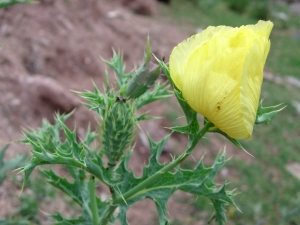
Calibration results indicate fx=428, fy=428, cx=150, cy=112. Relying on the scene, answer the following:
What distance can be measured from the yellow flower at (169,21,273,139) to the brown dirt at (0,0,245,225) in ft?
3.45

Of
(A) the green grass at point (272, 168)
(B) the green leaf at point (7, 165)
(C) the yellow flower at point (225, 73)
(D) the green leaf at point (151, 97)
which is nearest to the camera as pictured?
(C) the yellow flower at point (225, 73)

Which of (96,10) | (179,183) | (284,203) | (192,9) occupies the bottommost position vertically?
(192,9)

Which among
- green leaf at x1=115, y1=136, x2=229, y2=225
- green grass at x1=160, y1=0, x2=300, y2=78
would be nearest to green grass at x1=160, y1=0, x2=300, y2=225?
green grass at x1=160, y1=0, x2=300, y2=78

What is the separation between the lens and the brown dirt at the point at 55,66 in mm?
2855

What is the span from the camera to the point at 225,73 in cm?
85

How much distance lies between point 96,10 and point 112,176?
4257 millimetres

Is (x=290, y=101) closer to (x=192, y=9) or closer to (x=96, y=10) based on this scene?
(x=96, y=10)

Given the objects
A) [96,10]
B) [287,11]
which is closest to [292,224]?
[96,10]

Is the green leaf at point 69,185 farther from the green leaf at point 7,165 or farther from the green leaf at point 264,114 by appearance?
the green leaf at point 264,114

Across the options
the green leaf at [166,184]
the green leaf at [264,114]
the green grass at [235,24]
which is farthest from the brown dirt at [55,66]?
the green grass at [235,24]

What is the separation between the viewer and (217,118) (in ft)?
2.91

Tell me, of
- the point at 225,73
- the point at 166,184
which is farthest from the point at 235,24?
the point at 225,73

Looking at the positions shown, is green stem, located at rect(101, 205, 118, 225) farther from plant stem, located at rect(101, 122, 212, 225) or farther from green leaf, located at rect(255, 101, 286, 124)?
green leaf, located at rect(255, 101, 286, 124)

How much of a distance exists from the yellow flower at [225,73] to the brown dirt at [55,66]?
1.05 m
